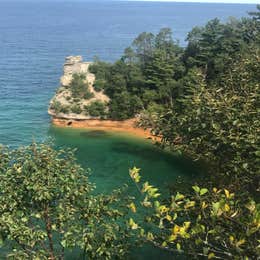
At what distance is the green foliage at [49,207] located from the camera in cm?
1352

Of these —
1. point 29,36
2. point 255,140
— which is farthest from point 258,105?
point 29,36

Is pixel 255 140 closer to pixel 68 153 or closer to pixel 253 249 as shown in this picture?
pixel 253 249

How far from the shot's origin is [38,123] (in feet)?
190

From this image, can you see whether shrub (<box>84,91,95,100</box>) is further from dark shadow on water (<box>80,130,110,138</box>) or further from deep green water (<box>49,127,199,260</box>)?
dark shadow on water (<box>80,130,110,138</box>)

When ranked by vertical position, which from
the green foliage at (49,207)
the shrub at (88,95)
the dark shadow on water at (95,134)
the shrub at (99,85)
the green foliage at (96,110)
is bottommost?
the dark shadow on water at (95,134)

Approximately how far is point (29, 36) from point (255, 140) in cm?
13847

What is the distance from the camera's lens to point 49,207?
1495 centimetres

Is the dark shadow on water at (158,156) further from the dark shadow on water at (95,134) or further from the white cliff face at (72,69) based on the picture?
the white cliff face at (72,69)

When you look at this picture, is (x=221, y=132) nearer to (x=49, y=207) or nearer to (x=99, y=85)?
(x=49, y=207)

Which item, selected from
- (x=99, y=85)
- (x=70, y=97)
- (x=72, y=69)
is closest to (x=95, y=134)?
(x=70, y=97)

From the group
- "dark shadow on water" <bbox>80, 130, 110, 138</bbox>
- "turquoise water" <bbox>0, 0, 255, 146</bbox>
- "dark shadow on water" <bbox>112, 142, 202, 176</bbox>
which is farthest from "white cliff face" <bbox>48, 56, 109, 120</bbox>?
"dark shadow on water" <bbox>112, 142, 202, 176</bbox>

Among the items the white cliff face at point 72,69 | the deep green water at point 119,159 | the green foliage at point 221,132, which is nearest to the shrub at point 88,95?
the white cliff face at point 72,69

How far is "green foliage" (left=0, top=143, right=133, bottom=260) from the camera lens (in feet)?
44.4

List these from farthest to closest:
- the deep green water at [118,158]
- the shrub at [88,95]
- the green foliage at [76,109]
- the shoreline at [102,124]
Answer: the shrub at [88,95] < the green foliage at [76,109] < the shoreline at [102,124] < the deep green water at [118,158]
